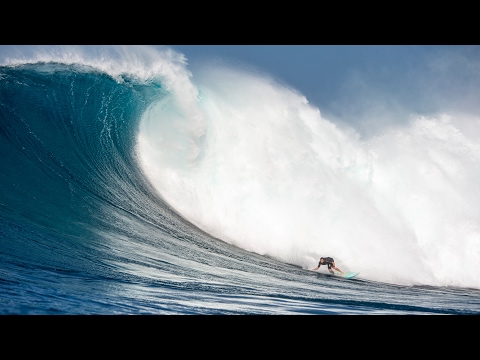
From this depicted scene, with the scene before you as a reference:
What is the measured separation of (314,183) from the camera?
352 inches

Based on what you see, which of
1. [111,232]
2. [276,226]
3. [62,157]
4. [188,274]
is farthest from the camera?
[276,226]

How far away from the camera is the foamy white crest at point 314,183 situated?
806 cm

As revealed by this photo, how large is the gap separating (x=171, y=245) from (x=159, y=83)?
4.92 metres

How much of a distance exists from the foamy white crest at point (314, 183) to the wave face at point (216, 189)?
36 millimetres

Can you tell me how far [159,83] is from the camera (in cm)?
952

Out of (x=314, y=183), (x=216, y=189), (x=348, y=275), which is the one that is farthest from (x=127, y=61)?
(x=348, y=275)

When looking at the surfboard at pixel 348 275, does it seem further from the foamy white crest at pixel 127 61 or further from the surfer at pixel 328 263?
the foamy white crest at pixel 127 61

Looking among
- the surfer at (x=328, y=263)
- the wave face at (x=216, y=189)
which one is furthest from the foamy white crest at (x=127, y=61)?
the surfer at (x=328, y=263)

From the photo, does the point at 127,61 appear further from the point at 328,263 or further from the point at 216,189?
the point at 328,263

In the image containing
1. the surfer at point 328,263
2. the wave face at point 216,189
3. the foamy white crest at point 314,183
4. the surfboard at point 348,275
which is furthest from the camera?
the foamy white crest at point 314,183

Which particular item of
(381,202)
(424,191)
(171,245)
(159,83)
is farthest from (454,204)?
(159,83)

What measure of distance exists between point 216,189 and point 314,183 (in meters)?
2.52

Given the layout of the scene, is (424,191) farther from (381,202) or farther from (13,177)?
(13,177)
